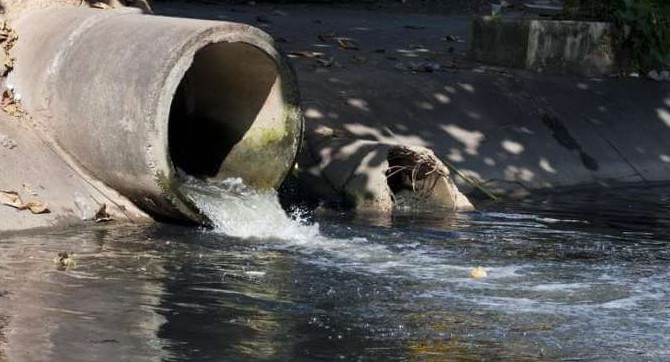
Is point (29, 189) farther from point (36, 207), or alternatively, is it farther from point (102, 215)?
point (102, 215)

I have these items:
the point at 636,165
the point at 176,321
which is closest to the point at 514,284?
the point at 176,321

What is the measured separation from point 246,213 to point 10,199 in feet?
4.77

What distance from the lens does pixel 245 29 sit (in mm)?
9141

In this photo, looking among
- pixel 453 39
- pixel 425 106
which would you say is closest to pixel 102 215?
pixel 425 106

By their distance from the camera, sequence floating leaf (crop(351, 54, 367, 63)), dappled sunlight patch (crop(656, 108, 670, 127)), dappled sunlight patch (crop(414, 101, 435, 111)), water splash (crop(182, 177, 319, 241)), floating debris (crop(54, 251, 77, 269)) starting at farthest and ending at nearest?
floating leaf (crop(351, 54, 367, 63))
dappled sunlight patch (crop(656, 108, 670, 127))
dappled sunlight patch (crop(414, 101, 435, 111))
water splash (crop(182, 177, 319, 241))
floating debris (crop(54, 251, 77, 269))

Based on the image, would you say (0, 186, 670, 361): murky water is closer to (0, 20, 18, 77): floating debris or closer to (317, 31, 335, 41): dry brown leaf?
(0, 20, 18, 77): floating debris

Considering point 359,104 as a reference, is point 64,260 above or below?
below

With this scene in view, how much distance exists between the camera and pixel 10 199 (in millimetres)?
9000

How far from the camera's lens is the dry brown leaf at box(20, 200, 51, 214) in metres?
9.05

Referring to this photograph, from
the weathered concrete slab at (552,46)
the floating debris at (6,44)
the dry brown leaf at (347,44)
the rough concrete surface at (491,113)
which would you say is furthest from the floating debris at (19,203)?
the weathered concrete slab at (552,46)

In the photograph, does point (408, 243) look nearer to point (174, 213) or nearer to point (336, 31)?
point (174, 213)

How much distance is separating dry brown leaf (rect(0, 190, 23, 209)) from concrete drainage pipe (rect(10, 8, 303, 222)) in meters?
0.59

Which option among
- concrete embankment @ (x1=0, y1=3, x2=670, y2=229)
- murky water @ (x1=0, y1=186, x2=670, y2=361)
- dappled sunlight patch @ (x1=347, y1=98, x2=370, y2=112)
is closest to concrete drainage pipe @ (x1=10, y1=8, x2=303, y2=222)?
murky water @ (x1=0, y1=186, x2=670, y2=361)

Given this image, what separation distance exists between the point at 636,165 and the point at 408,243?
13.9 feet
